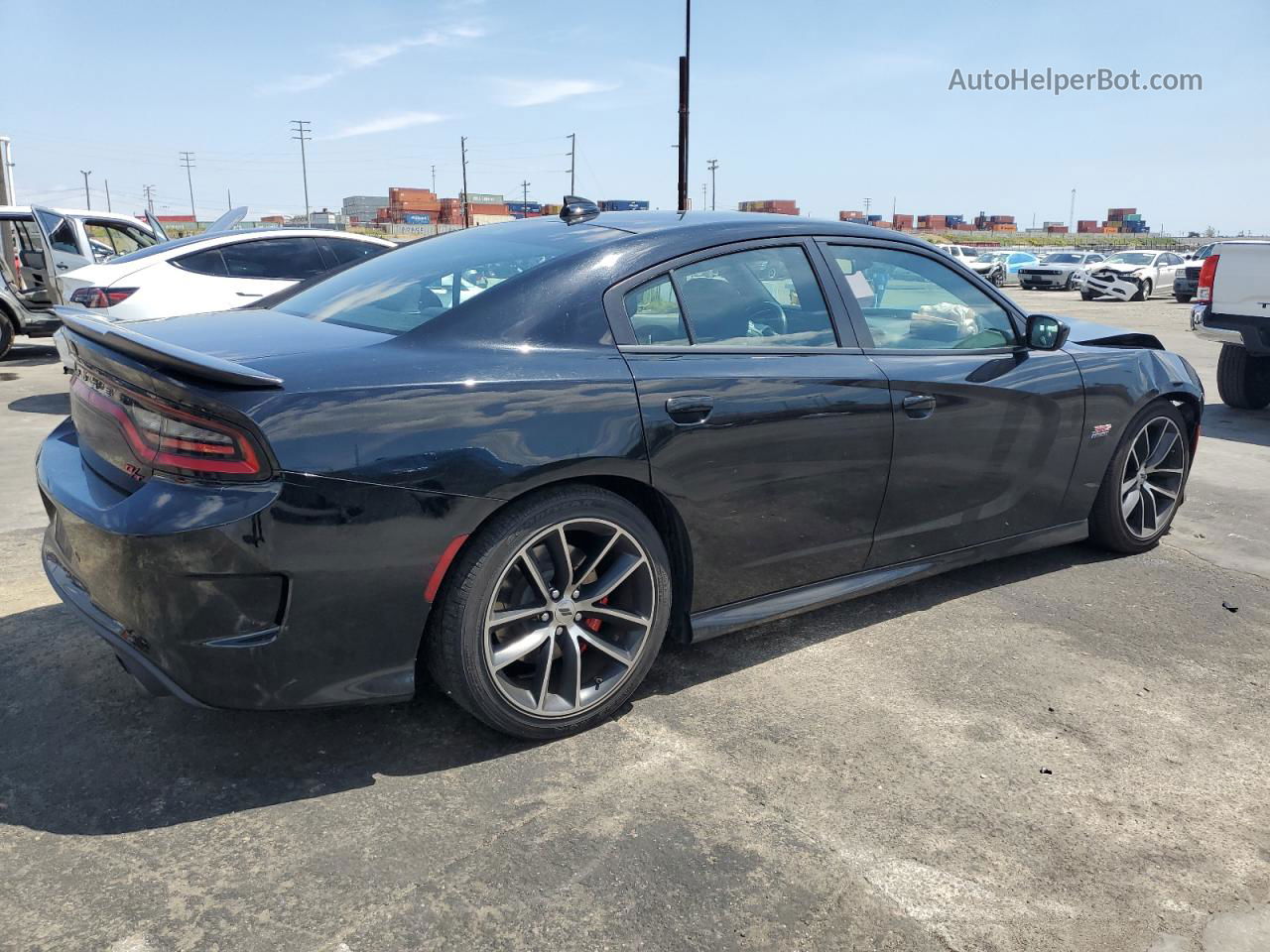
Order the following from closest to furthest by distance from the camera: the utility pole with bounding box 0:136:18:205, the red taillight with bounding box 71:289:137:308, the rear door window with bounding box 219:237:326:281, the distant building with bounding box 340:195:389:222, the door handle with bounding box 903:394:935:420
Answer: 1. the door handle with bounding box 903:394:935:420
2. the red taillight with bounding box 71:289:137:308
3. the rear door window with bounding box 219:237:326:281
4. the utility pole with bounding box 0:136:18:205
5. the distant building with bounding box 340:195:389:222

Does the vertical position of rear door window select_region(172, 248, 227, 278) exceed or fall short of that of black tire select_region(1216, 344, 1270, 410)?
it exceeds it

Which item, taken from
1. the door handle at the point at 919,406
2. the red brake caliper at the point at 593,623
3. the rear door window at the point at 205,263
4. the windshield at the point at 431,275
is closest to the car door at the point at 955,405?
the door handle at the point at 919,406

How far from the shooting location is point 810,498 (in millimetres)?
3242

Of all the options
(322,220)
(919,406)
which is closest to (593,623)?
(919,406)

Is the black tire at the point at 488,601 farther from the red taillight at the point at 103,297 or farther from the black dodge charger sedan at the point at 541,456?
the red taillight at the point at 103,297

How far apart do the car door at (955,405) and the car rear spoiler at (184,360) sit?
2.04m

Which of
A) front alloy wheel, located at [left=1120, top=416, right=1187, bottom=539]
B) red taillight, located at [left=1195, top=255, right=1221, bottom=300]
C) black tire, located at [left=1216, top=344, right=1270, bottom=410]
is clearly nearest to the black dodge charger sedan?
front alloy wheel, located at [left=1120, top=416, right=1187, bottom=539]

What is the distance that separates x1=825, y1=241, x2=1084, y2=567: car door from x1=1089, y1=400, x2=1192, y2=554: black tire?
38 centimetres

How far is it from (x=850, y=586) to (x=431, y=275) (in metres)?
1.80

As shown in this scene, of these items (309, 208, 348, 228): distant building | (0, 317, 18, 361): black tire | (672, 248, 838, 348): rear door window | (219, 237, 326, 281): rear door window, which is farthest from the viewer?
(309, 208, 348, 228): distant building

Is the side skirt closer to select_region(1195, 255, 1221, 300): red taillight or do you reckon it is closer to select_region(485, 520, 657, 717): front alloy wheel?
select_region(485, 520, 657, 717): front alloy wheel

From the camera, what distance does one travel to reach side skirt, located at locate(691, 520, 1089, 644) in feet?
10.4

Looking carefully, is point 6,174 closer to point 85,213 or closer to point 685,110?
point 85,213

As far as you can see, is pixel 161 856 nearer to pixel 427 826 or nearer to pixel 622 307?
pixel 427 826
